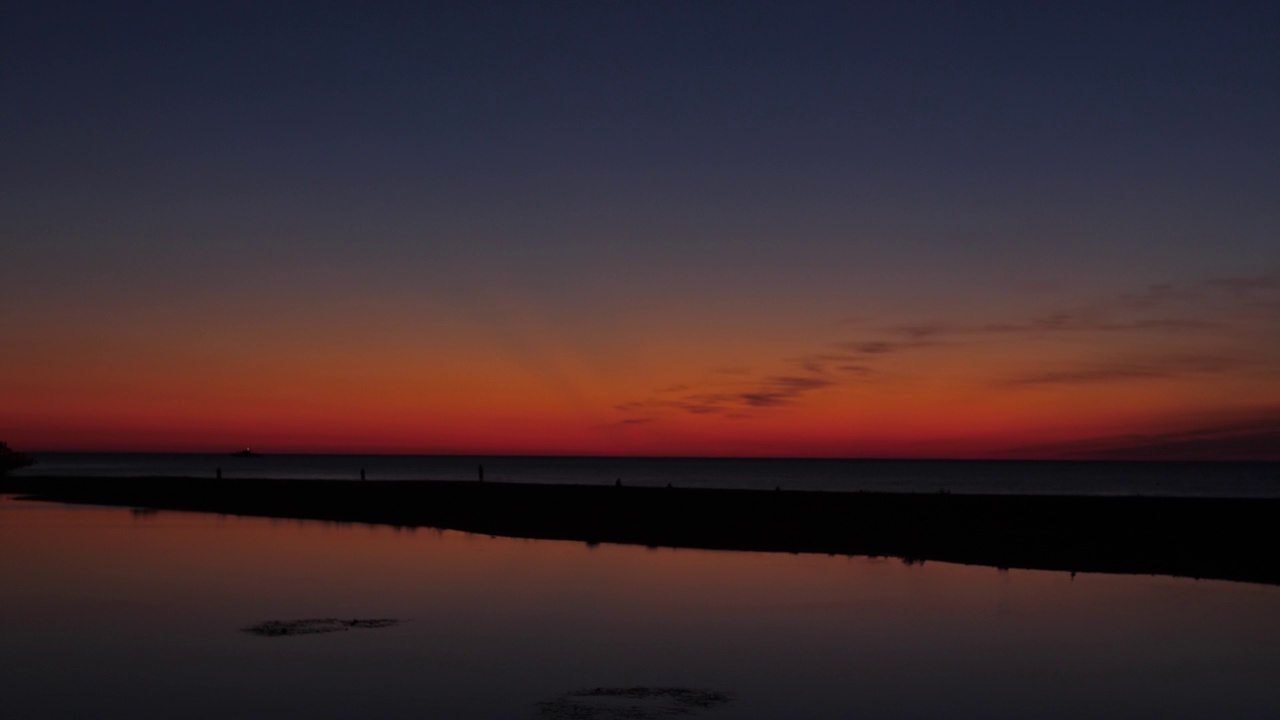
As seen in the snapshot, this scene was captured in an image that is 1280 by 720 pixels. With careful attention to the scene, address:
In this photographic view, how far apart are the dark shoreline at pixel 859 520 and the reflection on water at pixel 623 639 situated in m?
3.46

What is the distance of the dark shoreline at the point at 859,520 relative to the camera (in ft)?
118

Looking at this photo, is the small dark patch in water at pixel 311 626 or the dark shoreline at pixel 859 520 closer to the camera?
the small dark patch in water at pixel 311 626

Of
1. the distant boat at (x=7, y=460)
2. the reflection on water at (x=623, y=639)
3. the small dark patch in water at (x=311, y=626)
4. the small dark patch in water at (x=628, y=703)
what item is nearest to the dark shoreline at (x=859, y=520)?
the reflection on water at (x=623, y=639)

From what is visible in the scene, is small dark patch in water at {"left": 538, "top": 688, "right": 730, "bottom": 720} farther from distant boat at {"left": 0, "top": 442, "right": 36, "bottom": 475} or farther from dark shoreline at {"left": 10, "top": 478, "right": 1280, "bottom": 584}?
distant boat at {"left": 0, "top": 442, "right": 36, "bottom": 475}

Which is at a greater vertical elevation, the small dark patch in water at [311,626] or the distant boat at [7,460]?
the distant boat at [7,460]

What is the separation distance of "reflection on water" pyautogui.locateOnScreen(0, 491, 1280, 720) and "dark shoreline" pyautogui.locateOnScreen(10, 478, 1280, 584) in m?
3.46

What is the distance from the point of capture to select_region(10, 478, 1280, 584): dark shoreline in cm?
3584

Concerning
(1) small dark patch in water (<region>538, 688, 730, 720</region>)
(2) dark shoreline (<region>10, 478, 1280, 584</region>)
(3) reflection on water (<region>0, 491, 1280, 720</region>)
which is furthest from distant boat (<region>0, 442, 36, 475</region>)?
(1) small dark patch in water (<region>538, 688, 730, 720</region>)

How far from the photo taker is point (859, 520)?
4850 cm

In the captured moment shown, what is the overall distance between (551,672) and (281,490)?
6578 cm

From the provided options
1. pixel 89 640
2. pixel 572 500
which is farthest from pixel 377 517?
pixel 89 640

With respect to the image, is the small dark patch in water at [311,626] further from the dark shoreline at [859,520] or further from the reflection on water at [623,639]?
the dark shoreline at [859,520]

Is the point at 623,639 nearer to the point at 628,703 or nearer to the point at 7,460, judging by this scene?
the point at 628,703

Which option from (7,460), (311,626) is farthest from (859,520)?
(7,460)
